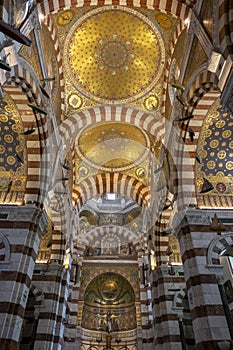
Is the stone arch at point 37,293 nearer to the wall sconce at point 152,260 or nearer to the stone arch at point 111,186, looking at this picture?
the stone arch at point 111,186

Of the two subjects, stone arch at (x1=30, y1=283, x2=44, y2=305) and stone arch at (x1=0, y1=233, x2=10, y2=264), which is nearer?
stone arch at (x1=0, y1=233, x2=10, y2=264)

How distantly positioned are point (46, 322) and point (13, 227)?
14.9ft

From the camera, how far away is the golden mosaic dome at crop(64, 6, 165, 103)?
9070 millimetres

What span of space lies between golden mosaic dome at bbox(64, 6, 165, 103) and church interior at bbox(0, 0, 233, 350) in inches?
1.4

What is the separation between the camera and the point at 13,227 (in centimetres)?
769

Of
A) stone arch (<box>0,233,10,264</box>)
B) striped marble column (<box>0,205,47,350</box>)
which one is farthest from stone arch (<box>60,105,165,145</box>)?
stone arch (<box>0,233,10,264</box>)

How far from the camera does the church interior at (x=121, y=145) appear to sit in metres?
6.53

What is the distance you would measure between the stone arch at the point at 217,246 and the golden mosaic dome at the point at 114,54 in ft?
19.0

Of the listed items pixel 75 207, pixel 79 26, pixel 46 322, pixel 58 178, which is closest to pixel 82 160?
pixel 75 207

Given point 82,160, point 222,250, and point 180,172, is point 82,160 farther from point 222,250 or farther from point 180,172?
point 222,250

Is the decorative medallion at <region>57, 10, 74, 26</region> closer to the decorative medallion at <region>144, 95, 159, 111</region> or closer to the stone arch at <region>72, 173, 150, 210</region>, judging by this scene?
the decorative medallion at <region>144, 95, 159, 111</region>

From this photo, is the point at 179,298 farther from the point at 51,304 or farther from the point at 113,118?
the point at 113,118

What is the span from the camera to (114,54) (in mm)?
9773

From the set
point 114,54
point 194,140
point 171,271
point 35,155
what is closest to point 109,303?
point 171,271
